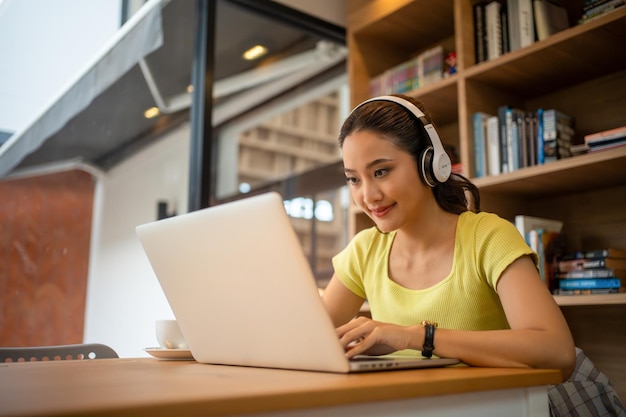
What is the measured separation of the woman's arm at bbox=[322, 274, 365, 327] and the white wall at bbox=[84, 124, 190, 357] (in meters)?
1.06

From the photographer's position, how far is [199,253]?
850 mm

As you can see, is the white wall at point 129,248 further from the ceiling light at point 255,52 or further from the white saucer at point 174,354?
the white saucer at point 174,354

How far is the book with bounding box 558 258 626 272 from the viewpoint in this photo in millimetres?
1834

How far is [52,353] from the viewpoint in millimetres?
1328

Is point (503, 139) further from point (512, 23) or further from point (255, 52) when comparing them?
point (255, 52)

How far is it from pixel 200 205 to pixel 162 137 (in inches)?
17.3

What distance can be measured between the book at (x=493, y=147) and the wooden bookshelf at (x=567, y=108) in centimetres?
6

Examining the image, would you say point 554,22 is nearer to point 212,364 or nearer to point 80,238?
point 212,364

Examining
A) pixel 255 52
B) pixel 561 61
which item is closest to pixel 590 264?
pixel 561 61

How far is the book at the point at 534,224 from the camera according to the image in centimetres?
198

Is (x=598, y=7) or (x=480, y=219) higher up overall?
(x=598, y=7)

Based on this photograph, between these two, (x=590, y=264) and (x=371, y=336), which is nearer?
(x=371, y=336)

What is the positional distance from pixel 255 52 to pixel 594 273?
1948 millimetres

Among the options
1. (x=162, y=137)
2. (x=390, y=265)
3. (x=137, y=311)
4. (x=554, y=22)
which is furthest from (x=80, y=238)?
(x=554, y=22)
